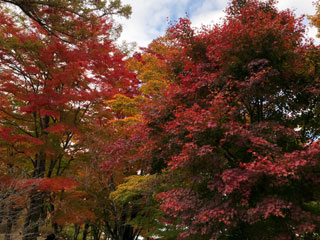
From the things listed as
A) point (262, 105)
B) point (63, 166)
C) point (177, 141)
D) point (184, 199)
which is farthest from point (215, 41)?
point (63, 166)

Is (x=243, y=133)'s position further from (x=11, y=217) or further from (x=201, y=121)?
(x=11, y=217)

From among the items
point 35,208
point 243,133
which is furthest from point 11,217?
point 243,133

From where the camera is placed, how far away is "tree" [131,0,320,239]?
488 cm

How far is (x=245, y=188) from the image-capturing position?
16.4ft

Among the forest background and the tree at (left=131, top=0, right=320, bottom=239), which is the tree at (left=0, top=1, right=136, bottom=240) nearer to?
the forest background

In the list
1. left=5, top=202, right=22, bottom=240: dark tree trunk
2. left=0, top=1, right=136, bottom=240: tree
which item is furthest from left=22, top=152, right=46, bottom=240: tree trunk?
left=5, top=202, right=22, bottom=240: dark tree trunk

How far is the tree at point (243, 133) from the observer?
4.88 meters

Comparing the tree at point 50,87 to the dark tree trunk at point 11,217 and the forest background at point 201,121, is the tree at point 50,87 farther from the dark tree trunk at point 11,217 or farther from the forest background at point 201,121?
the dark tree trunk at point 11,217

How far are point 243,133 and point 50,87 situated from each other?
8506 mm

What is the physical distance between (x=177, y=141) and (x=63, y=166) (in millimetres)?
9143

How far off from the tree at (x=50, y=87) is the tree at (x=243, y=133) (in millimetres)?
4036

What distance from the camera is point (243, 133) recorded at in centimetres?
507

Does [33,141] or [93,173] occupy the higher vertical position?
[33,141]

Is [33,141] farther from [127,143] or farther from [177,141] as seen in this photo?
[177,141]
